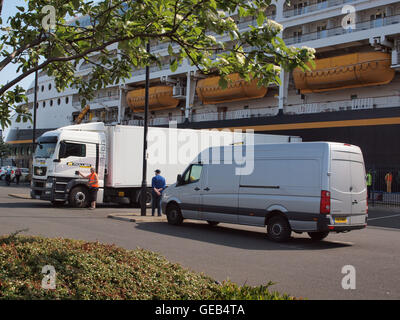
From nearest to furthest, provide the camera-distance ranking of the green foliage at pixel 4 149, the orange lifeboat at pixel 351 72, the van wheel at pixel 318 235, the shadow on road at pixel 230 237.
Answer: the shadow on road at pixel 230 237, the van wheel at pixel 318 235, the orange lifeboat at pixel 351 72, the green foliage at pixel 4 149

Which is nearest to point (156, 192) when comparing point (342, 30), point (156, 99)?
point (342, 30)

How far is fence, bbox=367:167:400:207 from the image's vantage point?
73.1 feet

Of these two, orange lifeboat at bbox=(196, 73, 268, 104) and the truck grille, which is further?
orange lifeboat at bbox=(196, 73, 268, 104)

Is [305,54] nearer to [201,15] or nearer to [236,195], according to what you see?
[201,15]

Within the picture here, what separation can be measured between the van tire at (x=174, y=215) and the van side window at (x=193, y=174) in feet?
2.88

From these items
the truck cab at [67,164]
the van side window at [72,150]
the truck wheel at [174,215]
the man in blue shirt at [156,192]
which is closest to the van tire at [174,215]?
the truck wheel at [174,215]

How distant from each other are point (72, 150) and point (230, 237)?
8.82m

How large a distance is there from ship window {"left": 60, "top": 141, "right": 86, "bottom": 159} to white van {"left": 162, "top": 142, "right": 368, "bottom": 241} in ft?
23.3

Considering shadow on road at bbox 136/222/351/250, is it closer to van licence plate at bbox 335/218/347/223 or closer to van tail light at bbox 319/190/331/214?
van licence plate at bbox 335/218/347/223

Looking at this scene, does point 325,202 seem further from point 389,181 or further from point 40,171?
point 389,181

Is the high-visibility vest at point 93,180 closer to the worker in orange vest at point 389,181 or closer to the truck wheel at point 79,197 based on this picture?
the truck wheel at point 79,197

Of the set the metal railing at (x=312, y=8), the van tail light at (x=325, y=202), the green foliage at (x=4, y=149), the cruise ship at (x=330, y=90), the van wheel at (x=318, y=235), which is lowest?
the van wheel at (x=318, y=235)

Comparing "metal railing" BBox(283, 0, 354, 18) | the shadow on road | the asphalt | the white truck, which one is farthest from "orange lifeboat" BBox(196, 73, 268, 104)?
the shadow on road

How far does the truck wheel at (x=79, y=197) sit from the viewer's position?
680 inches
